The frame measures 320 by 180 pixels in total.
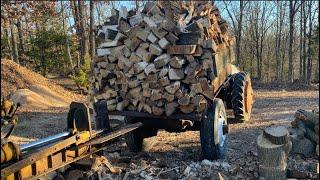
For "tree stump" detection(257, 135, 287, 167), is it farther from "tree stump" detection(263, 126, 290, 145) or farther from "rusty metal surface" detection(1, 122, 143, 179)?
"rusty metal surface" detection(1, 122, 143, 179)

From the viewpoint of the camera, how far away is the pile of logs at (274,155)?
18.5 ft

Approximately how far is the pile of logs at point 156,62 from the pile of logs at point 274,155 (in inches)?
45.5

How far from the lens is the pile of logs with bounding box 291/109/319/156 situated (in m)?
6.82

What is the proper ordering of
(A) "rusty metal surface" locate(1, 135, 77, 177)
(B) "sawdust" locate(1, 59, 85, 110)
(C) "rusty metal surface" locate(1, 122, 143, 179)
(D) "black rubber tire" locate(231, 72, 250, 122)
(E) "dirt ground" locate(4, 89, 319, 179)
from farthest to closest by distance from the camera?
(B) "sawdust" locate(1, 59, 85, 110) < (D) "black rubber tire" locate(231, 72, 250, 122) < (E) "dirt ground" locate(4, 89, 319, 179) < (C) "rusty metal surface" locate(1, 122, 143, 179) < (A) "rusty metal surface" locate(1, 135, 77, 177)

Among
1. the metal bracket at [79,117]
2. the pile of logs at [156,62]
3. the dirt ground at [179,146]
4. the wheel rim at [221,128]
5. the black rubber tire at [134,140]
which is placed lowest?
the dirt ground at [179,146]

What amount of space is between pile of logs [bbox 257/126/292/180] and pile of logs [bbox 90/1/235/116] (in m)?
1.16

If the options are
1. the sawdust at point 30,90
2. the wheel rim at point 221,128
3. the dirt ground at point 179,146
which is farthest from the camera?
the sawdust at point 30,90

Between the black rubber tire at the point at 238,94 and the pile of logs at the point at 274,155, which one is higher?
the black rubber tire at the point at 238,94

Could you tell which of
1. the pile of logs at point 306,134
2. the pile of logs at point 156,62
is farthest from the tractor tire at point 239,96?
the pile of logs at point 156,62

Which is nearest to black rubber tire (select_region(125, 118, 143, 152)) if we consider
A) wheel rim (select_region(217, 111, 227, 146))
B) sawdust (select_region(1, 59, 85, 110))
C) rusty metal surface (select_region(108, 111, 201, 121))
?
rusty metal surface (select_region(108, 111, 201, 121))

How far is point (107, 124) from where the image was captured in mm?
6125

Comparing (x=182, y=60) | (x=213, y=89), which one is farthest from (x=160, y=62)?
(x=213, y=89)

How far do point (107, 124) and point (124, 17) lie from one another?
196 cm

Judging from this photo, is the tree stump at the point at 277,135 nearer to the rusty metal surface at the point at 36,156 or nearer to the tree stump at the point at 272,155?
the tree stump at the point at 272,155
